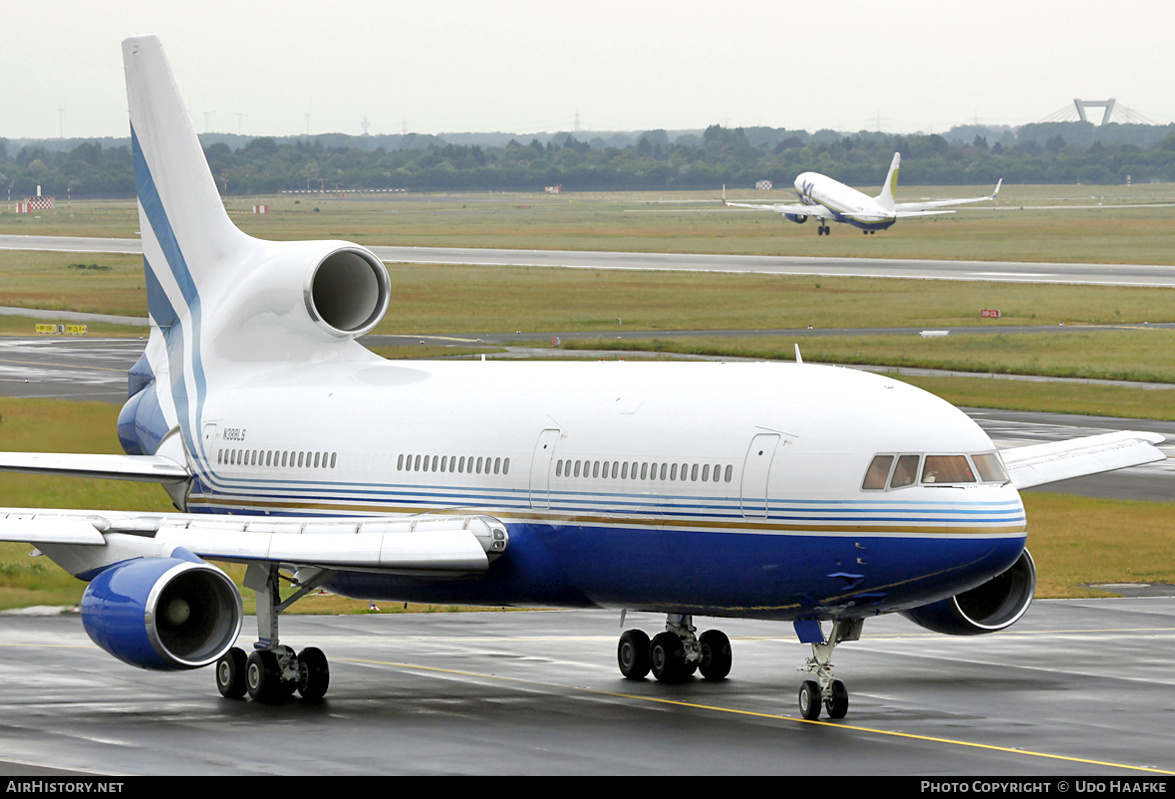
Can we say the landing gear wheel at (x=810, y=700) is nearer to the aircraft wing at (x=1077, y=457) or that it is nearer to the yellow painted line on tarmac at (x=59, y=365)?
the aircraft wing at (x=1077, y=457)

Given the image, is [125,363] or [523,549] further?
[125,363]

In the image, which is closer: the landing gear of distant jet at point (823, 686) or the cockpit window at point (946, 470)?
the cockpit window at point (946, 470)

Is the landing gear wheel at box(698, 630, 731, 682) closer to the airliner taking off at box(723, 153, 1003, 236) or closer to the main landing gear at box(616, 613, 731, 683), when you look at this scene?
the main landing gear at box(616, 613, 731, 683)

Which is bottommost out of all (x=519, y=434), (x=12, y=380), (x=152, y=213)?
(x=12, y=380)

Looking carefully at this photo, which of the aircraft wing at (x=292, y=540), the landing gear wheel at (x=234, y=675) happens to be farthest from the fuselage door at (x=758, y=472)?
the landing gear wheel at (x=234, y=675)

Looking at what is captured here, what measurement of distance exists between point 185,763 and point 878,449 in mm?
9885

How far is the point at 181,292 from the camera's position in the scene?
35.8 metres

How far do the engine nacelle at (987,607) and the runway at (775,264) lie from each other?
319 ft

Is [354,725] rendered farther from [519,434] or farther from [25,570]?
[25,570]

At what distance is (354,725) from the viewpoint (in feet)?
83.9

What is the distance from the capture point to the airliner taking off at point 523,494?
2356 cm

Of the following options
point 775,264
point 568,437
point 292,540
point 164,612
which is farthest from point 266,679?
point 775,264
